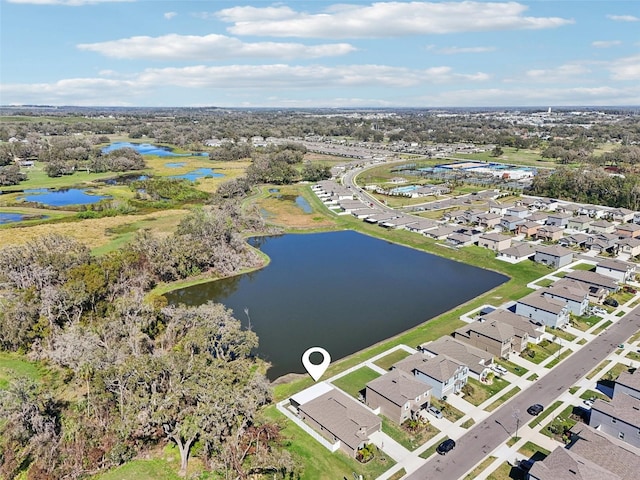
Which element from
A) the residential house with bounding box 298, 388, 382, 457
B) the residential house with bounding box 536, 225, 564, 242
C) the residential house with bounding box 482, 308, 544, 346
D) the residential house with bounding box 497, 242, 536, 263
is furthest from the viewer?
the residential house with bounding box 536, 225, 564, 242

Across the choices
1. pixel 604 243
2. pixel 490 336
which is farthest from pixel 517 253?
pixel 490 336

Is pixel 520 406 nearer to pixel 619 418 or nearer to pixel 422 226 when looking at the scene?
pixel 619 418

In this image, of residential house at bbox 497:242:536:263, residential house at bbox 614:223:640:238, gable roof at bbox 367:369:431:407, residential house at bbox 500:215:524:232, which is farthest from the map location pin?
residential house at bbox 614:223:640:238

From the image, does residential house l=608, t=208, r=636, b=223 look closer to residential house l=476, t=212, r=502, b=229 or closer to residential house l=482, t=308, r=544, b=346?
residential house l=476, t=212, r=502, b=229

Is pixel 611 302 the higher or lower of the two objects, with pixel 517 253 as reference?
lower

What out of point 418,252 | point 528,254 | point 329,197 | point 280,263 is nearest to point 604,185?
point 528,254

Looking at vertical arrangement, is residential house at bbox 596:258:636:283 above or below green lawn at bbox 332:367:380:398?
above
